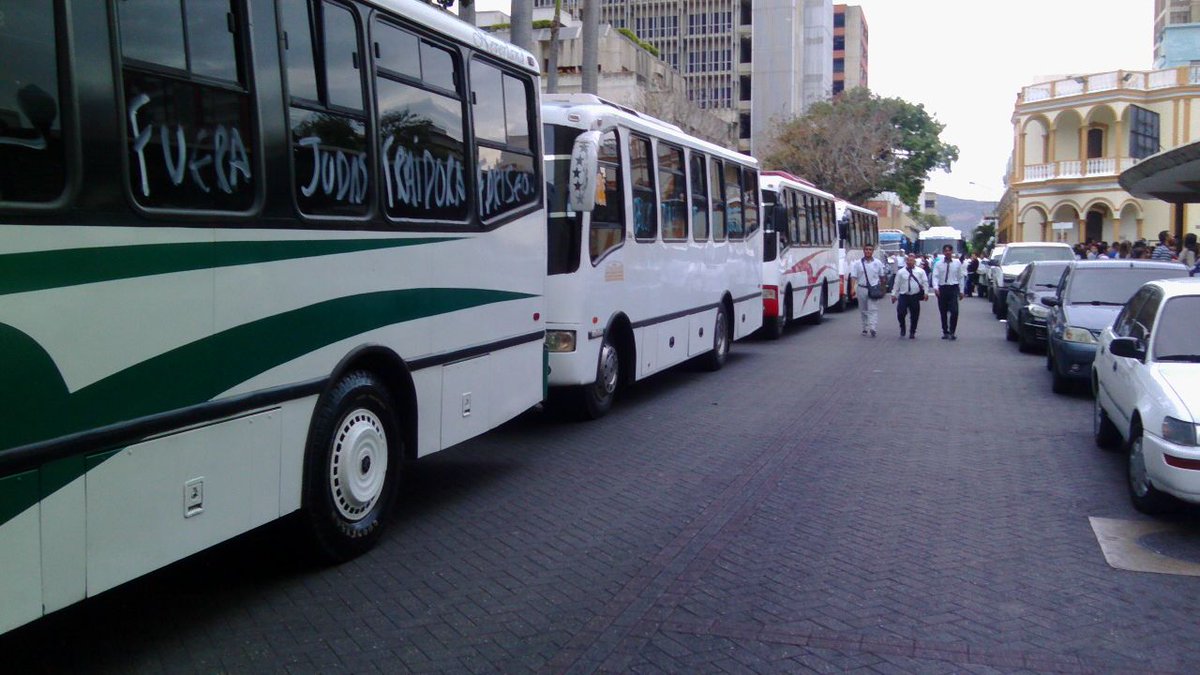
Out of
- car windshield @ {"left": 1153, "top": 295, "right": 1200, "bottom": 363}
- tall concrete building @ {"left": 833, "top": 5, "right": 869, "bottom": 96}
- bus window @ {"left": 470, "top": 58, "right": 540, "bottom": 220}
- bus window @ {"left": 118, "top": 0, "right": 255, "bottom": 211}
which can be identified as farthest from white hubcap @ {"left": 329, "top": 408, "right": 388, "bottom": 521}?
tall concrete building @ {"left": 833, "top": 5, "right": 869, "bottom": 96}

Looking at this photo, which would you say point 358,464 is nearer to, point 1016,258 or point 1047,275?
point 1047,275

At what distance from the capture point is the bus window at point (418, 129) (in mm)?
6840

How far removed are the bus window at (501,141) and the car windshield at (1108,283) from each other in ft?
28.5

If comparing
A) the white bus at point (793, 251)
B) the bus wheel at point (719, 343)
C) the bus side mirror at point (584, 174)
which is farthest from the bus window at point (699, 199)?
the white bus at point (793, 251)

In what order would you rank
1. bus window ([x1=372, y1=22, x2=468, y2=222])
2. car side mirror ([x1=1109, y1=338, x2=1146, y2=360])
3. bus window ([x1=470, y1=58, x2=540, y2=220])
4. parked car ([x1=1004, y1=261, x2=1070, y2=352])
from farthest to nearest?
parked car ([x1=1004, y1=261, x2=1070, y2=352]) < car side mirror ([x1=1109, y1=338, x2=1146, y2=360]) < bus window ([x1=470, y1=58, x2=540, y2=220]) < bus window ([x1=372, y1=22, x2=468, y2=222])

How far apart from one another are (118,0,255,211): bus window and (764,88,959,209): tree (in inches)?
2051

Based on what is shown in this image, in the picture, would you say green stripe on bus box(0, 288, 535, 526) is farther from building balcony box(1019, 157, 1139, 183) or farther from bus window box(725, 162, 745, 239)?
building balcony box(1019, 157, 1139, 183)

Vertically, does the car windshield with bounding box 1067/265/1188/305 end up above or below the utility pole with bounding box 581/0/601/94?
below

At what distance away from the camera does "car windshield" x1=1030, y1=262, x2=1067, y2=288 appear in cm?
1948

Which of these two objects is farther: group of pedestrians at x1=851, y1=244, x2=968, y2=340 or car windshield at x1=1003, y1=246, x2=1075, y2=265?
car windshield at x1=1003, y1=246, x2=1075, y2=265

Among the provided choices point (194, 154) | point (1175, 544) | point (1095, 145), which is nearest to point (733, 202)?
point (1175, 544)

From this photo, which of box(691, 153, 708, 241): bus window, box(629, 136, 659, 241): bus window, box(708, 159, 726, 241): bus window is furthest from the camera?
box(708, 159, 726, 241): bus window

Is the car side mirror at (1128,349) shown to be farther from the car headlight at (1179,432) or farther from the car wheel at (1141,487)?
the car headlight at (1179,432)

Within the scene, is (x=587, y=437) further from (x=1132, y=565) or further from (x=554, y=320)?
(x=1132, y=565)
